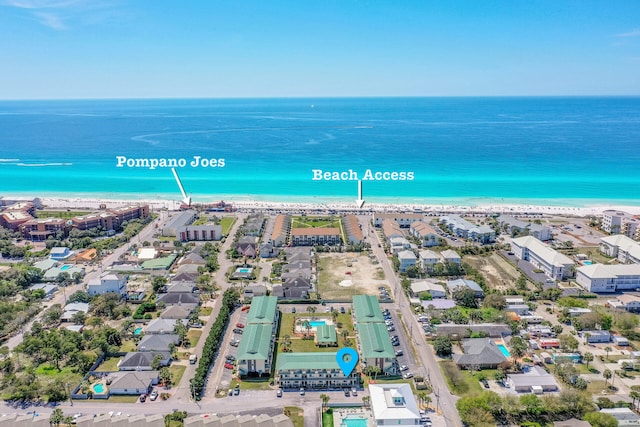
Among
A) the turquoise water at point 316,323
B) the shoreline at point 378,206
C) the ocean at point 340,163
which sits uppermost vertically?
the ocean at point 340,163

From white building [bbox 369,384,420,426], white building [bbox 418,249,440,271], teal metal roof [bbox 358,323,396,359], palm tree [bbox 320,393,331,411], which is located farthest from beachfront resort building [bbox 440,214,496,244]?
palm tree [bbox 320,393,331,411]

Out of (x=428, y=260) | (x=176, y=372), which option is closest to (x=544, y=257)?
(x=428, y=260)

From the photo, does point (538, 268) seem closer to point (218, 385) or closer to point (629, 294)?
point (629, 294)

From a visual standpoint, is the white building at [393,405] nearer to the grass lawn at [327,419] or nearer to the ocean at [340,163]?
the grass lawn at [327,419]

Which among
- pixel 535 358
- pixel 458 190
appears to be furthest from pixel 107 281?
pixel 458 190

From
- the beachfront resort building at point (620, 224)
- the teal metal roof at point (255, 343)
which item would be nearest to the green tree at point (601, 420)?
the teal metal roof at point (255, 343)

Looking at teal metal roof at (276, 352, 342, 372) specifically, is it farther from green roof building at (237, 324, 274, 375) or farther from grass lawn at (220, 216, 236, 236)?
grass lawn at (220, 216, 236, 236)
